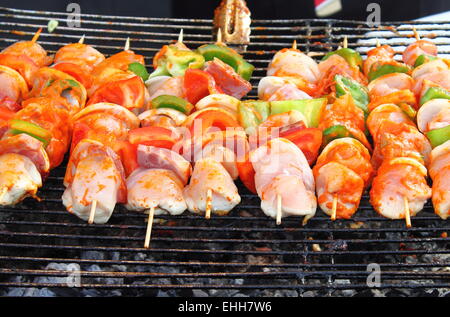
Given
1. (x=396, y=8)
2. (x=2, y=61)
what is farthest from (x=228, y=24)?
(x=396, y=8)

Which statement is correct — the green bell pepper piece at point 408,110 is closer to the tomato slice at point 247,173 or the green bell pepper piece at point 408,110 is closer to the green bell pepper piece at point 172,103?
the tomato slice at point 247,173

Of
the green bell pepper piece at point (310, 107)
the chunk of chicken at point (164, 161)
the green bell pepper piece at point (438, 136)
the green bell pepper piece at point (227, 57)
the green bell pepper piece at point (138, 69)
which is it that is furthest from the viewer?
the green bell pepper piece at point (227, 57)

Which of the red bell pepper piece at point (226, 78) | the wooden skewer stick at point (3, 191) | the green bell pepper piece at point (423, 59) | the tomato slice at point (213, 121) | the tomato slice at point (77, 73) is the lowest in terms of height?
the wooden skewer stick at point (3, 191)

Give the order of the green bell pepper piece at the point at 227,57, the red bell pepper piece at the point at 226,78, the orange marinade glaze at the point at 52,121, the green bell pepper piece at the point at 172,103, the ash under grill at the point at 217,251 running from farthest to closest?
1. the green bell pepper piece at the point at 227,57
2. the red bell pepper piece at the point at 226,78
3. the green bell pepper piece at the point at 172,103
4. the orange marinade glaze at the point at 52,121
5. the ash under grill at the point at 217,251

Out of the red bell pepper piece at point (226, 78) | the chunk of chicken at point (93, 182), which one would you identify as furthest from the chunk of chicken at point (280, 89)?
the chunk of chicken at point (93, 182)

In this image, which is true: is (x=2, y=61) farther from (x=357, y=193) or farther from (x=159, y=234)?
(x=357, y=193)

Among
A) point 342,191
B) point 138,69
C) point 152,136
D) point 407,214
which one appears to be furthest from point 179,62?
point 407,214

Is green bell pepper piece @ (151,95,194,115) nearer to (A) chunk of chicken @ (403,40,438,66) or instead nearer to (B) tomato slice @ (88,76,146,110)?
(B) tomato slice @ (88,76,146,110)
